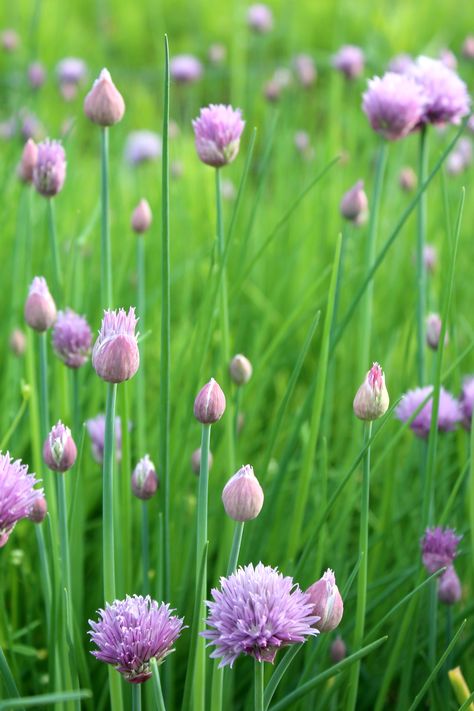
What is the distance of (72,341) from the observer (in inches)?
36.3

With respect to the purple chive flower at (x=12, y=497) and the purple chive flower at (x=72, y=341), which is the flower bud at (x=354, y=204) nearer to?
the purple chive flower at (x=72, y=341)

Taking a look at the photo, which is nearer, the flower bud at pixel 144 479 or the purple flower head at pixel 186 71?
the flower bud at pixel 144 479

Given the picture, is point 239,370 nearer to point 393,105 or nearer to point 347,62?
point 393,105

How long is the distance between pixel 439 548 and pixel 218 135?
17.2 inches

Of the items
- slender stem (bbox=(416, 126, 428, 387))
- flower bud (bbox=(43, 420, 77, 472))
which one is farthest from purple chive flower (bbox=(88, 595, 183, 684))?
slender stem (bbox=(416, 126, 428, 387))

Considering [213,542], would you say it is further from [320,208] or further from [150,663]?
[320,208]

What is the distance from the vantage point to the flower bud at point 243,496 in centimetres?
62

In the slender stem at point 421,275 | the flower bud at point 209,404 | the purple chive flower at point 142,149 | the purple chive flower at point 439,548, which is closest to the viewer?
the flower bud at point 209,404

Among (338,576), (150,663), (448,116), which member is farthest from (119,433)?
(448,116)

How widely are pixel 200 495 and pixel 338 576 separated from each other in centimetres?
39

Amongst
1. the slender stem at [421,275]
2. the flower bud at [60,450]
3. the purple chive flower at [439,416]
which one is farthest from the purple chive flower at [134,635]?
the slender stem at [421,275]

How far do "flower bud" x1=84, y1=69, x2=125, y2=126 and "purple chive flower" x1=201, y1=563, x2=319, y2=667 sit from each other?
467 millimetres

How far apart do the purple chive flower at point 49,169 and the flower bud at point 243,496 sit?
0.44 meters

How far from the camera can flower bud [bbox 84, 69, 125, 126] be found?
2.81 feet
